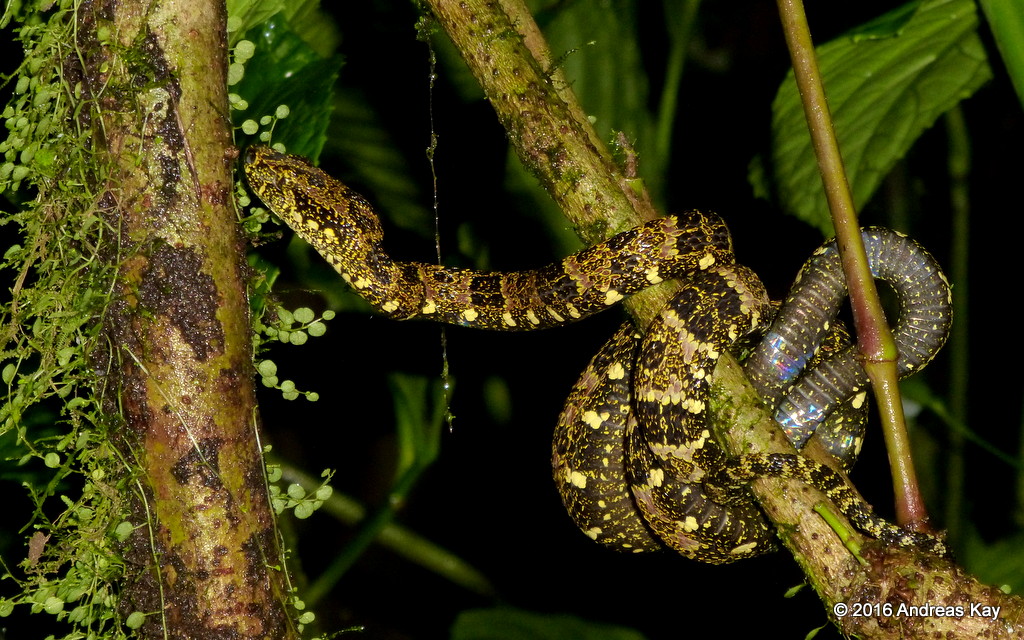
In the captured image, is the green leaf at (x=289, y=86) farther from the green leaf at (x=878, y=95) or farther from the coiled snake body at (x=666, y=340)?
the green leaf at (x=878, y=95)

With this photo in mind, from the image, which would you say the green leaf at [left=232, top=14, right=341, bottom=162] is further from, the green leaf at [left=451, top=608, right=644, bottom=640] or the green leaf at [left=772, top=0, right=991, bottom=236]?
the green leaf at [left=451, top=608, right=644, bottom=640]

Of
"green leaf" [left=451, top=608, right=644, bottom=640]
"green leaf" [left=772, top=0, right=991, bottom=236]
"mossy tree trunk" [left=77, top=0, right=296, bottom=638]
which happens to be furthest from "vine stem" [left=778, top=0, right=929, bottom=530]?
"green leaf" [left=451, top=608, right=644, bottom=640]

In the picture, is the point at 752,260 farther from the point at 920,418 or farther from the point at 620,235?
the point at 620,235

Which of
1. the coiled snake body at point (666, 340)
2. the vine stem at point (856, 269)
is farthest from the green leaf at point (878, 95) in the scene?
the vine stem at point (856, 269)

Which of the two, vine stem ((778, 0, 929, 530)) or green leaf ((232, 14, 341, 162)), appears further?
green leaf ((232, 14, 341, 162))

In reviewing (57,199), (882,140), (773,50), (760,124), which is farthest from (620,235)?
(773,50)
